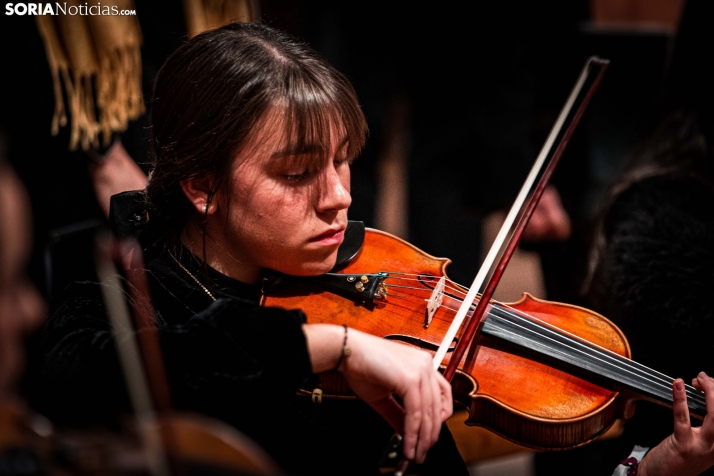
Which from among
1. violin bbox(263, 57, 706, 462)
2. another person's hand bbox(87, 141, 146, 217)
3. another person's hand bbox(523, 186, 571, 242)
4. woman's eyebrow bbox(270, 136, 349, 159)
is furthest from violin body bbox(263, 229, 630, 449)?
another person's hand bbox(523, 186, 571, 242)

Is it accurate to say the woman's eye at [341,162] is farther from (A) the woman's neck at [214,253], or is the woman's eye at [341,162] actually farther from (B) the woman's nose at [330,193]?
(A) the woman's neck at [214,253]

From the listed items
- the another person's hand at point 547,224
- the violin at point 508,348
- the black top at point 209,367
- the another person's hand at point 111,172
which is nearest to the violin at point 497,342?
the violin at point 508,348

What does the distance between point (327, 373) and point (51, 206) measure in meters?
0.74

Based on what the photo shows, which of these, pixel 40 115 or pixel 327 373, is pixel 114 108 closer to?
pixel 40 115

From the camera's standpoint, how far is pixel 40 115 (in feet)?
4.30

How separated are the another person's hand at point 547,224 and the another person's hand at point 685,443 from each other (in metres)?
0.88

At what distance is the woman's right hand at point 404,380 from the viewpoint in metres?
0.78

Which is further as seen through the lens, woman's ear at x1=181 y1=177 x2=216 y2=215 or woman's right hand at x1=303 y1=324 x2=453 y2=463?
woman's ear at x1=181 y1=177 x2=216 y2=215

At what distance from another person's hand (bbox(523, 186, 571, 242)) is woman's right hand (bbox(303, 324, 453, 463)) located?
1.04 metres

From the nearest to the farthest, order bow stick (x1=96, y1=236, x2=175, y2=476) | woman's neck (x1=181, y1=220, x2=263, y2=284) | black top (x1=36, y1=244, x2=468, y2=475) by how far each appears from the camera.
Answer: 1. bow stick (x1=96, y1=236, x2=175, y2=476)
2. black top (x1=36, y1=244, x2=468, y2=475)
3. woman's neck (x1=181, y1=220, x2=263, y2=284)

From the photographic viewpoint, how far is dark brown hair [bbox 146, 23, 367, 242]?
34.2 inches

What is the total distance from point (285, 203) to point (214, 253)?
0.15m

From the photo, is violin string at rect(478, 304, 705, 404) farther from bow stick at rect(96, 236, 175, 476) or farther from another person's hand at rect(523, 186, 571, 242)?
another person's hand at rect(523, 186, 571, 242)

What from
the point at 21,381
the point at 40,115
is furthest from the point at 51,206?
the point at 21,381
